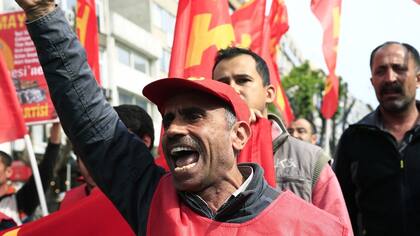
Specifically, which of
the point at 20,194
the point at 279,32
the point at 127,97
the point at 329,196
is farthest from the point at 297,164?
the point at 127,97

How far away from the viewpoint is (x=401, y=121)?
392 centimetres

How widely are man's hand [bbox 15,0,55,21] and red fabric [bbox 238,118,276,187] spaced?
997 mm

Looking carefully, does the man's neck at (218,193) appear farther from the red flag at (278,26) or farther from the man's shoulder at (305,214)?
the red flag at (278,26)

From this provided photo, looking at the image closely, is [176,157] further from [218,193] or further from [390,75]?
[390,75]

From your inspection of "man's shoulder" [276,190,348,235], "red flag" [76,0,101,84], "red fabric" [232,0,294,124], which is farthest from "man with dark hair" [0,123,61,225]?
"man's shoulder" [276,190,348,235]

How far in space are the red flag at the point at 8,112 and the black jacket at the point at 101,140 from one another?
293cm

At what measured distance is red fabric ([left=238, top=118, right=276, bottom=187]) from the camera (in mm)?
2775

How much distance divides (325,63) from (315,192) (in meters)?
4.20

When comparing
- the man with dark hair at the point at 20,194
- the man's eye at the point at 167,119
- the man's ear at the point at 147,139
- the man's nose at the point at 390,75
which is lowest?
the man with dark hair at the point at 20,194

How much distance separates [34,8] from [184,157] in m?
0.64

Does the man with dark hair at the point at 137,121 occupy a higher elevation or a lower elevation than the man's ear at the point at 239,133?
lower

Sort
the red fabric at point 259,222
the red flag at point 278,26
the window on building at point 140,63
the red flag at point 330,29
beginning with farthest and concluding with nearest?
the window on building at point 140,63
the red flag at point 278,26
the red flag at point 330,29
the red fabric at point 259,222

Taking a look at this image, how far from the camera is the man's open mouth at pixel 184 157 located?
7.08ft

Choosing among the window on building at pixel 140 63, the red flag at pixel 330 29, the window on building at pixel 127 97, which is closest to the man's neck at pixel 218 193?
the red flag at pixel 330 29
